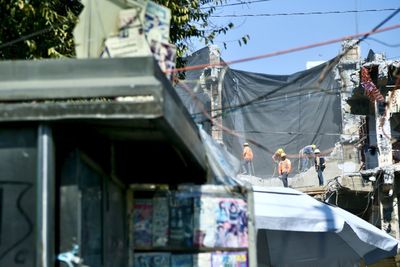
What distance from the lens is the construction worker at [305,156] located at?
75.8ft

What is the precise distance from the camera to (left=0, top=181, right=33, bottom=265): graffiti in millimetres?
3699

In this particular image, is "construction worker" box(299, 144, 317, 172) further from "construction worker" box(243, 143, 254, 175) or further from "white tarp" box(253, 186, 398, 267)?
"white tarp" box(253, 186, 398, 267)

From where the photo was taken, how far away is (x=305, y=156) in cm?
2316

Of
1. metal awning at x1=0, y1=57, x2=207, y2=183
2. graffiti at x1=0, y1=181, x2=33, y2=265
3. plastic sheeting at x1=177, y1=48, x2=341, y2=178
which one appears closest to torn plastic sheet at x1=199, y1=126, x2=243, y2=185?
metal awning at x1=0, y1=57, x2=207, y2=183

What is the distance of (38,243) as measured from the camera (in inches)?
141

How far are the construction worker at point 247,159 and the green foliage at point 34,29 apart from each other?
14.9 m

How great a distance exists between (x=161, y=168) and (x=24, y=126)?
1.75 metres

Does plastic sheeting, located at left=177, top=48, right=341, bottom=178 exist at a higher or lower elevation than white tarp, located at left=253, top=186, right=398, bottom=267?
higher

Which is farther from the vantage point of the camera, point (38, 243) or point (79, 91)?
point (79, 91)

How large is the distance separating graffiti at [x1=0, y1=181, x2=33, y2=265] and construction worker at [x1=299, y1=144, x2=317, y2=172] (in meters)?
19.9

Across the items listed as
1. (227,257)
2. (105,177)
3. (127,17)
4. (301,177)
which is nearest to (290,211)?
(227,257)

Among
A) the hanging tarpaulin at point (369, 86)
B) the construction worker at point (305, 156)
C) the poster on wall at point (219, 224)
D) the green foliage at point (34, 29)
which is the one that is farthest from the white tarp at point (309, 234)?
the construction worker at point (305, 156)

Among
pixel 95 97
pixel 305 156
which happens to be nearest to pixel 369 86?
pixel 305 156

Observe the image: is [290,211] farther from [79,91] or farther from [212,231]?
[79,91]
